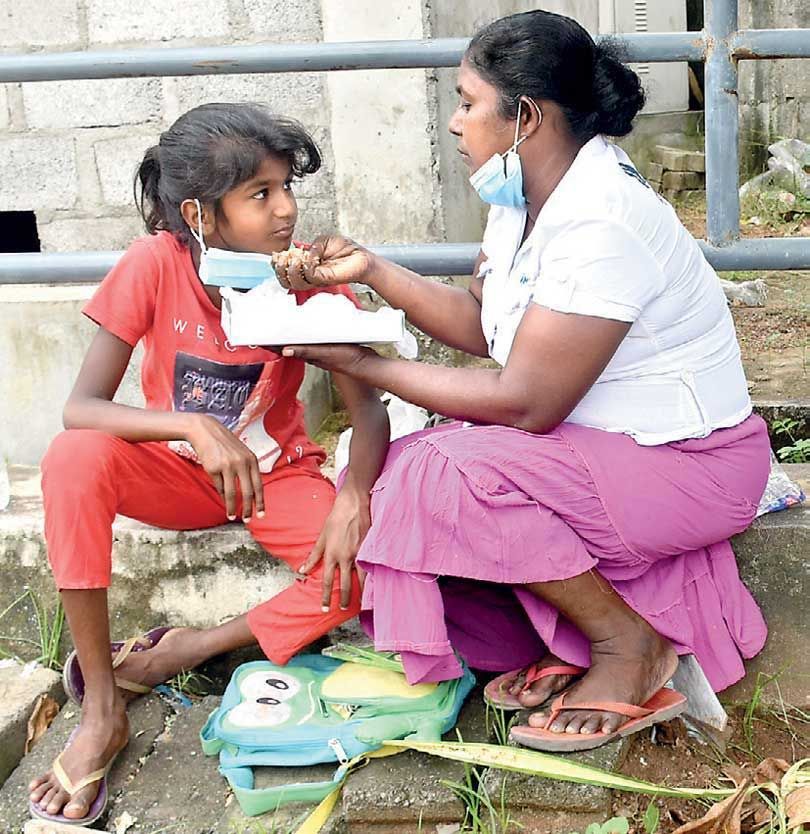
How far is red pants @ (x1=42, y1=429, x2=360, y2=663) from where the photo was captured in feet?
7.92

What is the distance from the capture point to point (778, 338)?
165 inches

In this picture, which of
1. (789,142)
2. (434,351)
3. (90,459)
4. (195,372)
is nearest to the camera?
(90,459)

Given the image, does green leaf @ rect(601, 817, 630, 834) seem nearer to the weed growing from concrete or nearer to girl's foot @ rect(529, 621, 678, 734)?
girl's foot @ rect(529, 621, 678, 734)

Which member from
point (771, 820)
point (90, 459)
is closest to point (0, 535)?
point (90, 459)

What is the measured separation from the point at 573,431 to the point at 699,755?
681mm

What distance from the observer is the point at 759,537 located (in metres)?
2.57

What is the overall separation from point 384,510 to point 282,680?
0.52 m

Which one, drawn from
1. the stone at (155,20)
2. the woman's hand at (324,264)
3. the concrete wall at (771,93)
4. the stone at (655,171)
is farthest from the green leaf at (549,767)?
the concrete wall at (771,93)

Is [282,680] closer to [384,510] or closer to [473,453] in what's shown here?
[384,510]

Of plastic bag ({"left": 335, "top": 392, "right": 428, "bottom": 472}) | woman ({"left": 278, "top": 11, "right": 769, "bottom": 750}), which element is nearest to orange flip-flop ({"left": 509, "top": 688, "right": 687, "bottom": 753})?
woman ({"left": 278, "top": 11, "right": 769, "bottom": 750})

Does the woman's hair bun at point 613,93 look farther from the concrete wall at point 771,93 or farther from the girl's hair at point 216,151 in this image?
the concrete wall at point 771,93

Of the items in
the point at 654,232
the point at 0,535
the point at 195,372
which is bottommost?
the point at 0,535

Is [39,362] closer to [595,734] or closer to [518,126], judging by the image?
[518,126]

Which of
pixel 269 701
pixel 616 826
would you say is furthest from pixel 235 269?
pixel 616 826
